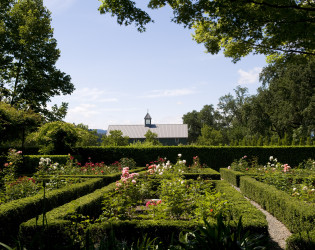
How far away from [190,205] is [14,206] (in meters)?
3.23

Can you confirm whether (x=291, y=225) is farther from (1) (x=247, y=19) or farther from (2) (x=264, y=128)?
(2) (x=264, y=128)

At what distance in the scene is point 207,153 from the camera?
720 inches

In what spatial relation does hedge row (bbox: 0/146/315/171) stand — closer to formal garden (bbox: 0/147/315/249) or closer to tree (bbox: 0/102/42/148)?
tree (bbox: 0/102/42/148)

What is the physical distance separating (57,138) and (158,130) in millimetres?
32380

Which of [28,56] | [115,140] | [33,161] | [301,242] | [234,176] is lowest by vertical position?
[234,176]

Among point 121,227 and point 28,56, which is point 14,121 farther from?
point 121,227

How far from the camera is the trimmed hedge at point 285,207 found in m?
4.62

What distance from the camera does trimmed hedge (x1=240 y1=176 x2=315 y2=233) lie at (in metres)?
4.62

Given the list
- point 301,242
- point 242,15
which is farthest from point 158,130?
point 301,242

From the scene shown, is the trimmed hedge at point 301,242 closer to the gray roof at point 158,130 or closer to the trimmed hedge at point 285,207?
the trimmed hedge at point 285,207

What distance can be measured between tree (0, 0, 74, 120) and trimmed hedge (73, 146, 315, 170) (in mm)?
8218

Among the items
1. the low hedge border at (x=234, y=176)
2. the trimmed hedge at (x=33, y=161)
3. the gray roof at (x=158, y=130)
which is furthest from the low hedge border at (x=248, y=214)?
the gray roof at (x=158, y=130)

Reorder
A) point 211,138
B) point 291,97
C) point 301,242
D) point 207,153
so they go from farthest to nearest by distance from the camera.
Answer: point 211,138
point 291,97
point 207,153
point 301,242

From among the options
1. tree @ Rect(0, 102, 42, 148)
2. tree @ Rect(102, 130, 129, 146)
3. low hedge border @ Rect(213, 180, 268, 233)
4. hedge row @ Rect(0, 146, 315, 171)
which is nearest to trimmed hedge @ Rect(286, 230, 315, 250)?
low hedge border @ Rect(213, 180, 268, 233)
